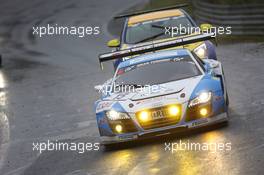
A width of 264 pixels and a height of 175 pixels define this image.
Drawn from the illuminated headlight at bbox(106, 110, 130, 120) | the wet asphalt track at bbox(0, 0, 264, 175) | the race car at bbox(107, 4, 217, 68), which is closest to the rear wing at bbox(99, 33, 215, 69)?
the wet asphalt track at bbox(0, 0, 264, 175)

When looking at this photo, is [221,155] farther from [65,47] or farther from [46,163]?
[65,47]

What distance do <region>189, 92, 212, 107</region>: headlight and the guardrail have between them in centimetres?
1336

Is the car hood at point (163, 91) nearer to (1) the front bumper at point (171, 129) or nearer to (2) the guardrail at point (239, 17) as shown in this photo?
(1) the front bumper at point (171, 129)

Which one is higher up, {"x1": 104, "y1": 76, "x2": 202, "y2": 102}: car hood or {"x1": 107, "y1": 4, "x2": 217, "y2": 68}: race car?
{"x1": 107, "y1": 4, "x2": 217, "y2": 68}: race car

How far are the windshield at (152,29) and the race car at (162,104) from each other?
4.77 meters

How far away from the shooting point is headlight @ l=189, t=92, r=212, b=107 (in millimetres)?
11484

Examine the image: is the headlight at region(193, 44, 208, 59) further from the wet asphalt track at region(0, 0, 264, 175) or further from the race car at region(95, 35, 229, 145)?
the race car at region(95, 35, 229, 145)

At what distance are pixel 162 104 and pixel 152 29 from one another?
637 cm

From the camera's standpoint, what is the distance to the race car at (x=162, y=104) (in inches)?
452

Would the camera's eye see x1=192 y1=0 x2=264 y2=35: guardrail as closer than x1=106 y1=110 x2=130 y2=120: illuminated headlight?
No

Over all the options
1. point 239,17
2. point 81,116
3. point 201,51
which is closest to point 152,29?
point 201,51

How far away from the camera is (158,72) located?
12.7m

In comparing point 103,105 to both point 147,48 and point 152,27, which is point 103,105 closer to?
point 147,48

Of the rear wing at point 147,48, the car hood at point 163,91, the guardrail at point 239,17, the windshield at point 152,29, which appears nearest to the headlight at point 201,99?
the car hood at point 163,91
